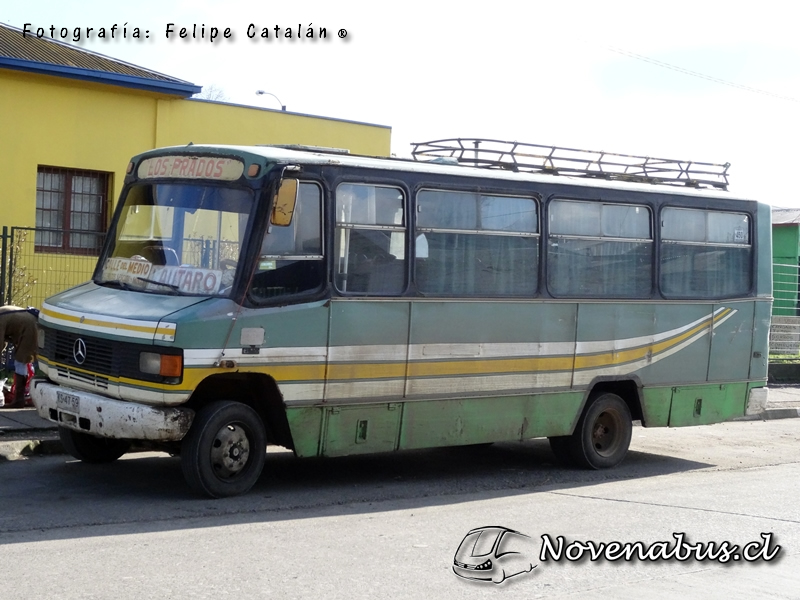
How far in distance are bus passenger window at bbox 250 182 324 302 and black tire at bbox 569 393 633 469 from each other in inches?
145

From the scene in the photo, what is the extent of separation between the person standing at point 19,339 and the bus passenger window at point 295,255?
15.7 feet

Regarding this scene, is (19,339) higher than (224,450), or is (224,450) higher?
(19,339)

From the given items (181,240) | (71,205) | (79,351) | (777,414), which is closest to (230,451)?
(79,351)

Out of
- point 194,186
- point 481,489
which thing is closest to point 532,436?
point 481,489

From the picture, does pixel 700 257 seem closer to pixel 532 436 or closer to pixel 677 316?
pixel 677 316

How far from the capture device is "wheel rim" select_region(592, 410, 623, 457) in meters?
12.0

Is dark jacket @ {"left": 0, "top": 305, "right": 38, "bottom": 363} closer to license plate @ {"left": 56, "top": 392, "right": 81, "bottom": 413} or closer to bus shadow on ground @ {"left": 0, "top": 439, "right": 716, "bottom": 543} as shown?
bus shadow on ground @ {"left": 0, "top": 439, "right": 716, "bottom": 543}

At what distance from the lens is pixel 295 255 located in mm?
9391

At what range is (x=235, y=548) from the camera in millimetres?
7371

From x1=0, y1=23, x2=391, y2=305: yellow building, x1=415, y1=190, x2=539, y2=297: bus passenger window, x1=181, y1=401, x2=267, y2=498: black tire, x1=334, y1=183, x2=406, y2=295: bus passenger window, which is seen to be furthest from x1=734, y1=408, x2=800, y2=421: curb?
x1=181, y1=401, x2=267, y2=498: black tire

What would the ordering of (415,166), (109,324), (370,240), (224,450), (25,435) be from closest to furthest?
(109,324) < (224,450) < (370,240) < (415,166) < (25,435)

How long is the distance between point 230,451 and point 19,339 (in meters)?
4.84

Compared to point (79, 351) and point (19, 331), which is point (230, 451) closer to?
point (79, 351)

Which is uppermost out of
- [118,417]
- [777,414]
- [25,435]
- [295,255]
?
[295,255]
